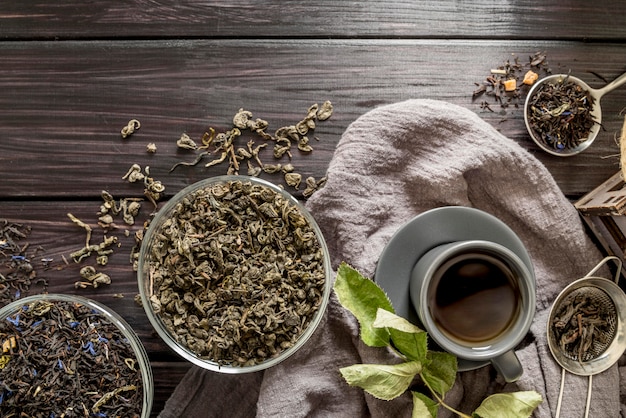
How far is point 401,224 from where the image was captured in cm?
133

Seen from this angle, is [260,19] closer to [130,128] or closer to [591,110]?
[130,128]

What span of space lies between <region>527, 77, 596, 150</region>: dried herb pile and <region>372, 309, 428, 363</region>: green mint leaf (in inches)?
21.3

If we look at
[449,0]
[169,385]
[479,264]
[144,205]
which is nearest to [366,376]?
[479,264]

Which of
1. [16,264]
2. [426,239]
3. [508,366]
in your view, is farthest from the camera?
[16,264]

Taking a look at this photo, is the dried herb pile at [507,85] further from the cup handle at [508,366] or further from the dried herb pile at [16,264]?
the dried herb pile at [16,264]

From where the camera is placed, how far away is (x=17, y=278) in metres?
1.35

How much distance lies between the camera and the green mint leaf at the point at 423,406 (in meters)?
1.17

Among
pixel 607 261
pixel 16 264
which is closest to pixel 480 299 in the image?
pixel 607 261

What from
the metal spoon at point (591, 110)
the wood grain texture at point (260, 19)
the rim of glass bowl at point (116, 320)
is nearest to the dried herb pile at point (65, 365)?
the rim of glass bowl at point (116, 320)

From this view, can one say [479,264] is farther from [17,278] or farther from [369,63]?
[17,278]

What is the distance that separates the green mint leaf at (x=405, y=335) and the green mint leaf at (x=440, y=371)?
31mm

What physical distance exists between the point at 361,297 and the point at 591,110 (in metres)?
0.68

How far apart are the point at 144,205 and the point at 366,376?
0.58 meters

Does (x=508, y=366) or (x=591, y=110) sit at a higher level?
(x=591, y=110)
